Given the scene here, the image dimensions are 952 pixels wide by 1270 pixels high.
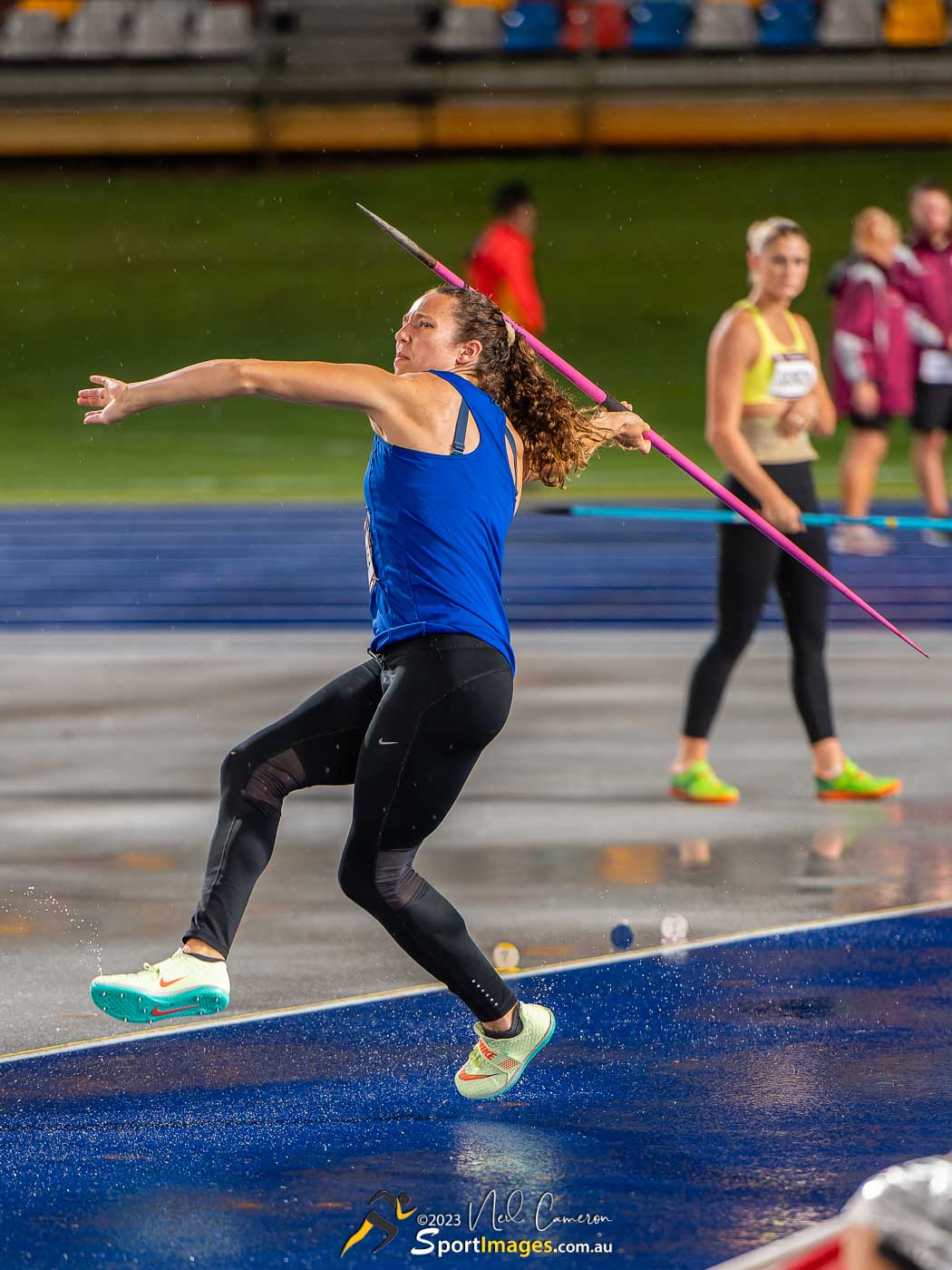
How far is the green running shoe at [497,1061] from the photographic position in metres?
4.77

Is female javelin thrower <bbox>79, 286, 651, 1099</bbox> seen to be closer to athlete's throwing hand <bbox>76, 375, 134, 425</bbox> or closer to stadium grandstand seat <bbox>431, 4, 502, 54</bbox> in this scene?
athlete's throwing hand <bbox>76, 375, 134, 425</bbox>

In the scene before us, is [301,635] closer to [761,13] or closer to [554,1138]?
[554,1138]

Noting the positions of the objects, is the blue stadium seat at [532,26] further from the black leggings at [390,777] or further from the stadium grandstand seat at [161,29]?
the black leggings at [390,777]

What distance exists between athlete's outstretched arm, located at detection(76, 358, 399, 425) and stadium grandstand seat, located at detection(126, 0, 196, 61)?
30671 millimetres

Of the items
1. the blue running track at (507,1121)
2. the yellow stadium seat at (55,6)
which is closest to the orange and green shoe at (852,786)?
the blue running track at (507,1121)

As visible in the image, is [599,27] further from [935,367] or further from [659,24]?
[935,367]

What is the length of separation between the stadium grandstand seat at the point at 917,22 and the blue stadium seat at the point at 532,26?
512cm

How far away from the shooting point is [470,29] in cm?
3300

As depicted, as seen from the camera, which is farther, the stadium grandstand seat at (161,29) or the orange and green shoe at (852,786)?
the stadium grandstand seat at (161,29)

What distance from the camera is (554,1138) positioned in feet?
14.8

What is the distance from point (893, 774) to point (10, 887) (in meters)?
3.61

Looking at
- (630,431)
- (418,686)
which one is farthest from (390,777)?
(630,431)

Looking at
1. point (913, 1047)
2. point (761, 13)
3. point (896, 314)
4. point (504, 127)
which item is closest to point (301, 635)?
point (896, 314)

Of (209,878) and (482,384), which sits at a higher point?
(482,384)
